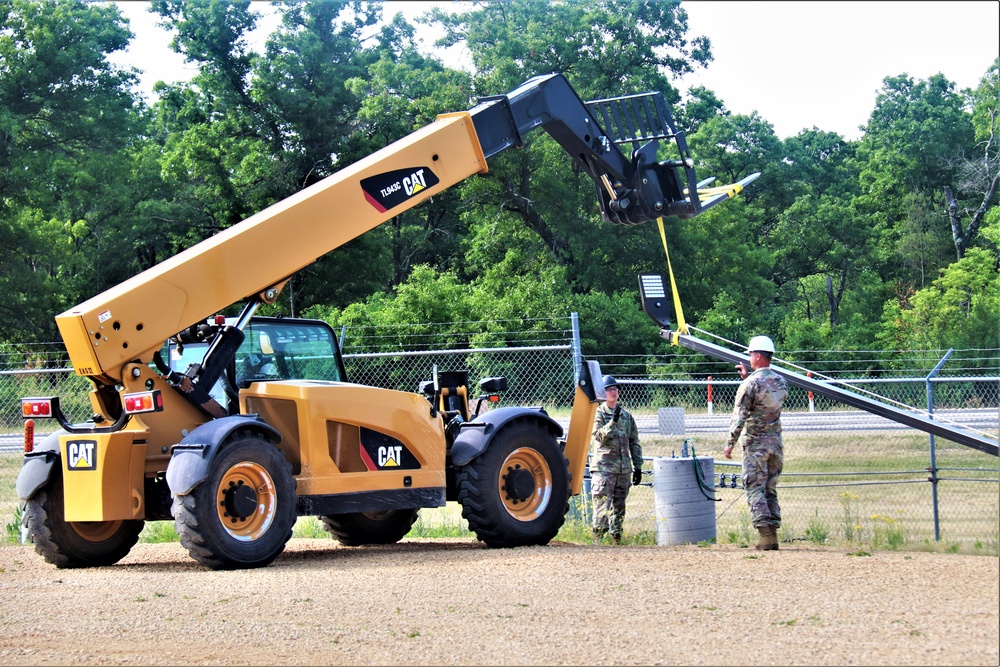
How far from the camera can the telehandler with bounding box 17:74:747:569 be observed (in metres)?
9.09

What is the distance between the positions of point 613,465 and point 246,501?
4864mm

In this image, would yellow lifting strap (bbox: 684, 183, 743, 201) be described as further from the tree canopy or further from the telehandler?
the tree canopy

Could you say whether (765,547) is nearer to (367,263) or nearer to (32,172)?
(367,263)

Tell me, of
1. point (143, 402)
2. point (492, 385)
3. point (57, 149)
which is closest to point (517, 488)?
point (492, 385)

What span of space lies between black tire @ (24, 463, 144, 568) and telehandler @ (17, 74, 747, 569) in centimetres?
1

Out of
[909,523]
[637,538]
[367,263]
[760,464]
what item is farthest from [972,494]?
[367,263]

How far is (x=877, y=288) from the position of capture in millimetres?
43531

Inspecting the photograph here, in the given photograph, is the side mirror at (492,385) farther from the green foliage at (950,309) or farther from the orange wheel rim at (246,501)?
the green foliage at (950,309)

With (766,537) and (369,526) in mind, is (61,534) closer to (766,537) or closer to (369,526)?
(369,526)

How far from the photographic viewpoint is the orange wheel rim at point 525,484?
34.8 ft

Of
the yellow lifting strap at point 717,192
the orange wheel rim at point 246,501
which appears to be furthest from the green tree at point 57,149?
the orange wheel rim at point 246,501

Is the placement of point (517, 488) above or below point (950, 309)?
below

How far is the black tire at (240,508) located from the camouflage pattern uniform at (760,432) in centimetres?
384

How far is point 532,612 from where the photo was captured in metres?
6.92
